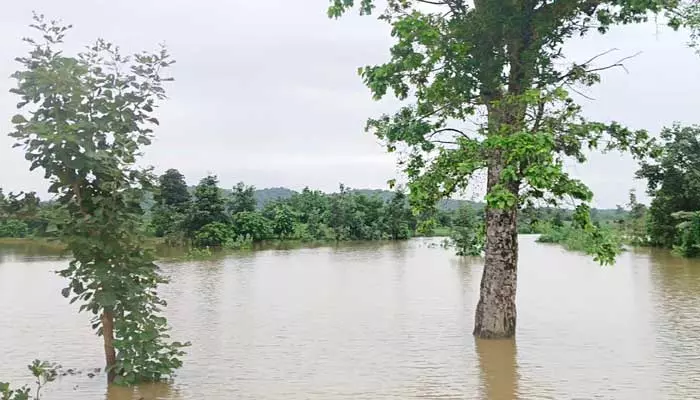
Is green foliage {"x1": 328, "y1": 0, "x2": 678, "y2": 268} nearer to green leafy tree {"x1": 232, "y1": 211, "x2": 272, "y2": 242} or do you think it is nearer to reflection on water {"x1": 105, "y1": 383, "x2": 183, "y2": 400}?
reflection on water {"x1": 105, "y1": 383, "x2": 183, "y2": 400}

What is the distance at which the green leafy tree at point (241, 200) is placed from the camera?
43.3 metres

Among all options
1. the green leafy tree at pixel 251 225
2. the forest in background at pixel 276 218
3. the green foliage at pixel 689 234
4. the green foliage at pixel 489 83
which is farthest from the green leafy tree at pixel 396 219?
the green foliage at pixel 489 83

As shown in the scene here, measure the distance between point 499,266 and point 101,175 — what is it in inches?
208

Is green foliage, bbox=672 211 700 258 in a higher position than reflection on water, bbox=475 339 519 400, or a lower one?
higher

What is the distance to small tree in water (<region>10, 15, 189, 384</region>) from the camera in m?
6.39

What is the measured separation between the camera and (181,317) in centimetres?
1252

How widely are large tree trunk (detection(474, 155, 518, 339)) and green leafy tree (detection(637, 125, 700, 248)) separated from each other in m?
20.5

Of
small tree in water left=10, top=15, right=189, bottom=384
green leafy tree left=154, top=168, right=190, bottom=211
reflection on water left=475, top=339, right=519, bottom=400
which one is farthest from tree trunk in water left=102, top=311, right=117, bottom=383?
green leafy tree left=154, top=168, right=190, bottom=211

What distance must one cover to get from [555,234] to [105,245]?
40.2 metres

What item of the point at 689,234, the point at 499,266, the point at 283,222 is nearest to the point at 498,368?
the point at 499,266

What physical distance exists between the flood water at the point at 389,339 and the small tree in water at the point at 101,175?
83cm

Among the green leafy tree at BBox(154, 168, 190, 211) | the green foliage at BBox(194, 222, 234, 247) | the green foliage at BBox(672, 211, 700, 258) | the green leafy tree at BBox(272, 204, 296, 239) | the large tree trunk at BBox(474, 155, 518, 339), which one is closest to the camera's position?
the large tree trunk at BBox(474, 155, 518, 339)

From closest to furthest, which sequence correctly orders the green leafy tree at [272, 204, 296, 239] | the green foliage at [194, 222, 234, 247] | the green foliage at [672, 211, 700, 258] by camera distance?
the green foliage at [672, 211, 700, 258]
the green foliage at [194, 222, 234, 247]
the green leafy tree at [272, 204, 296, 239]

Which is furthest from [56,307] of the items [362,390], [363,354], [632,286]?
[632,286]
